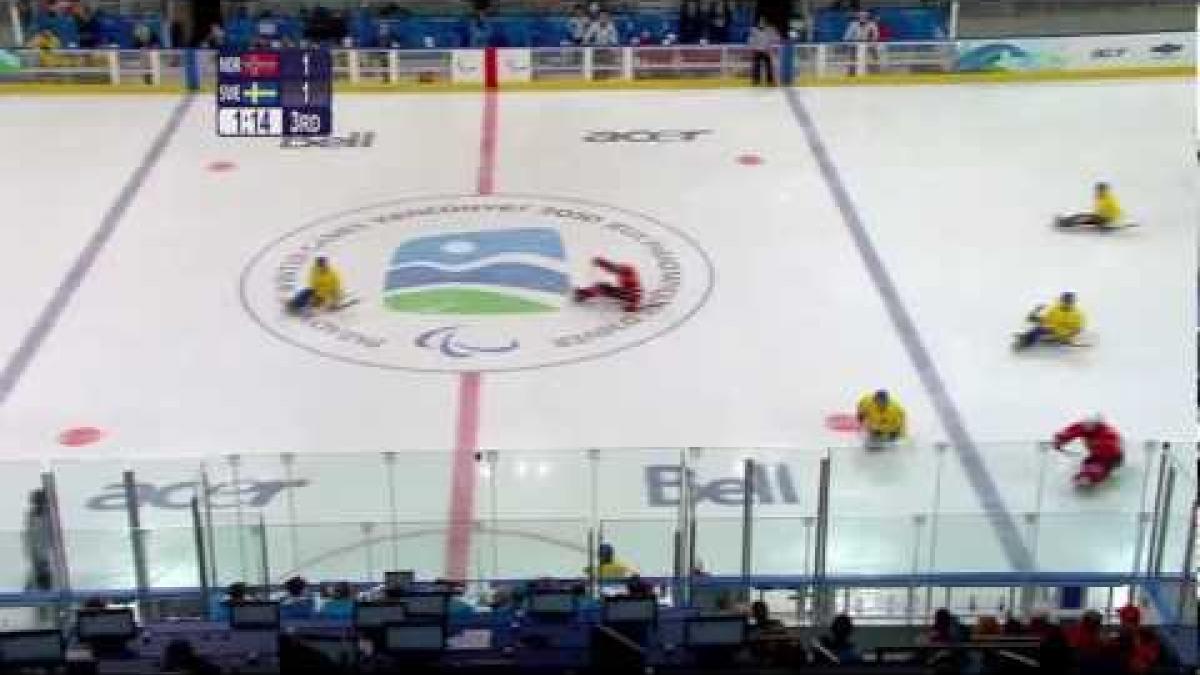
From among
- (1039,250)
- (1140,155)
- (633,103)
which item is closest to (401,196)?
(633,103)

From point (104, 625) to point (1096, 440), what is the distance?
6423 mm

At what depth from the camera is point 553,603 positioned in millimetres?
10211

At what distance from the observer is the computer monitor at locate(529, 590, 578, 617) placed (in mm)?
10203

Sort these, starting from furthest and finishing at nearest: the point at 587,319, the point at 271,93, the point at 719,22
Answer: the point at 719,22, the point at 271,93, the point at 587,319

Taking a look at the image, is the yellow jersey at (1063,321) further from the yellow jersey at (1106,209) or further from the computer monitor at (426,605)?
the computer monitor at (426,605)

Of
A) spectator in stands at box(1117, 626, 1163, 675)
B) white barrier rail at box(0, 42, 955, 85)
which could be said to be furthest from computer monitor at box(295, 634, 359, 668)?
white barrier rail at box(0, 42, 955, 85)

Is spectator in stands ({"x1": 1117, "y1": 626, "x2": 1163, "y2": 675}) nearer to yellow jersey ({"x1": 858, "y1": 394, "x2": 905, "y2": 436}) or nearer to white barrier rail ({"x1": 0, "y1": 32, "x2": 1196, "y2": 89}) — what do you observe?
yellow jersey ({"x1": 858, "y1": 394, "x2": 905, "y2": 436})

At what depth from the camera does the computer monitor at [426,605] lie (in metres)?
9.89

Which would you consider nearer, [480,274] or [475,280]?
[475,280]

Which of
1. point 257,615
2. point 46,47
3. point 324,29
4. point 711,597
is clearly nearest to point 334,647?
point 257,615

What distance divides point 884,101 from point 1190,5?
5.69m

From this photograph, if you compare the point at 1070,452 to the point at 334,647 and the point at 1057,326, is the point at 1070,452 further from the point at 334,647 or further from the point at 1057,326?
the point at 334,647

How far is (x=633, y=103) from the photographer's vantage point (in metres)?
22.6

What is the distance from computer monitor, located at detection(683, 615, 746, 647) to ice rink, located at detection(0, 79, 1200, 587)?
4.02 feet
